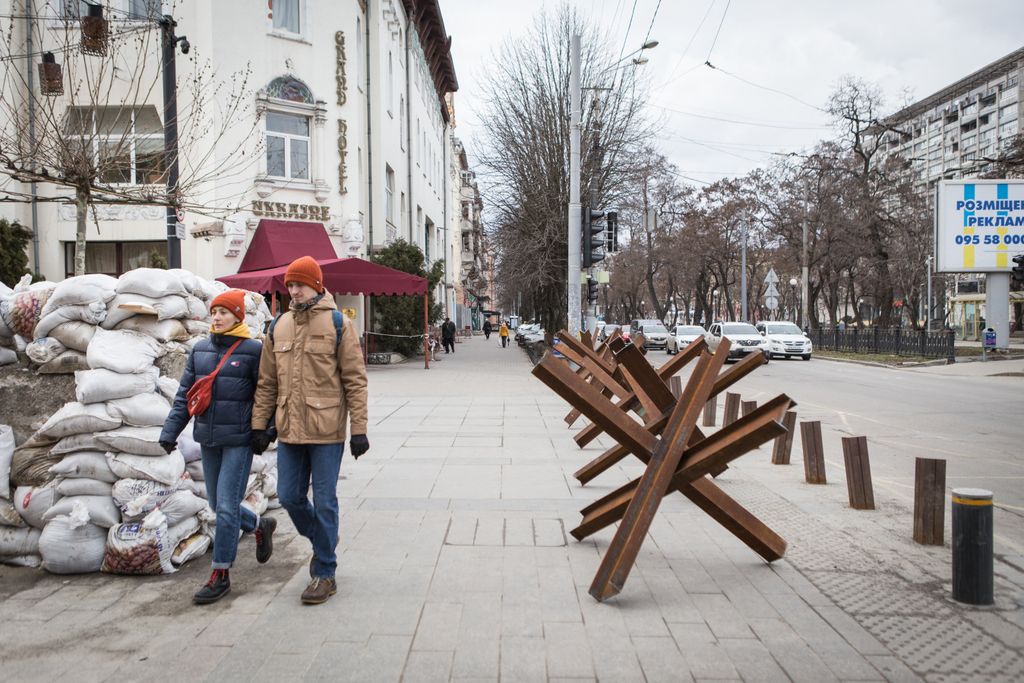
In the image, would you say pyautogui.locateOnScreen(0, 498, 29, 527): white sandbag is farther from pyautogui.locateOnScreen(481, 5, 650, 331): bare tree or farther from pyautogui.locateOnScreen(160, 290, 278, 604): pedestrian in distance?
pyautogui.locateOnScreen(481, 5, 650, 331): bare tree

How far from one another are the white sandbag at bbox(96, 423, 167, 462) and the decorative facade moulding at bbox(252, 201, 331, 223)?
17594 millimetres

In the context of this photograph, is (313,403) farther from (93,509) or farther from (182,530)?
(93,509)

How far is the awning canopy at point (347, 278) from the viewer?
62.2 ft

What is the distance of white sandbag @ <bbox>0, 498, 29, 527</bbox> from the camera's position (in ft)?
15.6

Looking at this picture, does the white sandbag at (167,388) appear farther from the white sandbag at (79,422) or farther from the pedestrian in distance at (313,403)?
the pedestrian in distance at (313,403)

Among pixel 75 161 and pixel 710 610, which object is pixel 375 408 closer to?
pixel 75 161

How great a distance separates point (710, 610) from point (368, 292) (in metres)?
16.5

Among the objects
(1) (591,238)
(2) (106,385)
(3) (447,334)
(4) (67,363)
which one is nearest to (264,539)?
(2) (106,385)

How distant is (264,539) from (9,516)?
156 cm

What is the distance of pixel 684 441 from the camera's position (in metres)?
4.24

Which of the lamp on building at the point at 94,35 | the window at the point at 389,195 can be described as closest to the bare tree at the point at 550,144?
the window at the point at 389,195

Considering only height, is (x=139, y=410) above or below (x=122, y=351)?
below

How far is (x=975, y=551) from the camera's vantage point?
4066mm

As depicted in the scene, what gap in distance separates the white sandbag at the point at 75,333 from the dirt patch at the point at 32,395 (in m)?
0.30
